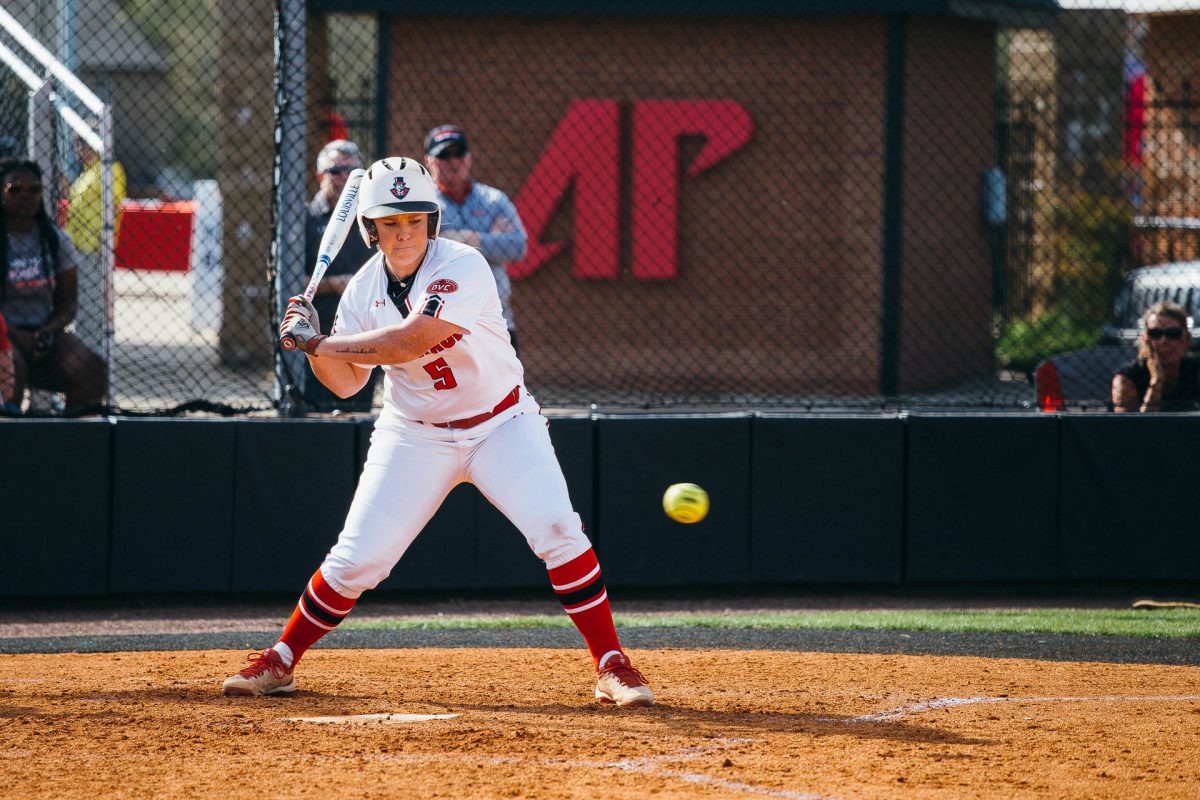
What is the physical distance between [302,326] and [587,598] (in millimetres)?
1335

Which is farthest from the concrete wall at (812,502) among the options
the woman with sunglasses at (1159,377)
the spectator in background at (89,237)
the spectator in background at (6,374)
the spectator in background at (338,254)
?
the spectator in background at (89,237)

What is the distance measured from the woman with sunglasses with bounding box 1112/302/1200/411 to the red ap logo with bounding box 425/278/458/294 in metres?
4.27

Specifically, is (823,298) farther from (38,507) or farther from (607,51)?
(38,507)

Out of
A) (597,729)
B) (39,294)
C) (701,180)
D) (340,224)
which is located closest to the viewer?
(597,729)

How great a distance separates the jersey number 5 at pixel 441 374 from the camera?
194 inches

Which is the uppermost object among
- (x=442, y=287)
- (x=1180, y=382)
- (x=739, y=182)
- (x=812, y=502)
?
(x=739, y=182)

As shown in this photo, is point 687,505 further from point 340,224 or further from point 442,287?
point 340,224

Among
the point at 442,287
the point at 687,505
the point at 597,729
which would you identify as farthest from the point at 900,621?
the point at 442,287

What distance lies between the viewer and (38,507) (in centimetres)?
703

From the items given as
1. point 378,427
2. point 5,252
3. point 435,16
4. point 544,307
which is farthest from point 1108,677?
point 435,16

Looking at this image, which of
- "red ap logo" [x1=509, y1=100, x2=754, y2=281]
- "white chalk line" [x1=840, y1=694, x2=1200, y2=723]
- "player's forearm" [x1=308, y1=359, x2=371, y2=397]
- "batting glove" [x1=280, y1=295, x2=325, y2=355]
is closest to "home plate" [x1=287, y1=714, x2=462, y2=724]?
"player's forearm" [x1=308, y1=359, x2=371, y2=397]

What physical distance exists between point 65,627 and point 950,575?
4340mm

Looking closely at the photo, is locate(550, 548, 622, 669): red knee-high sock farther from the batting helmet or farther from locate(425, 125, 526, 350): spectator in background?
locate(425, 125, 526, 350): spectator in background

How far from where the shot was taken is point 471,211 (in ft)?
25.6
